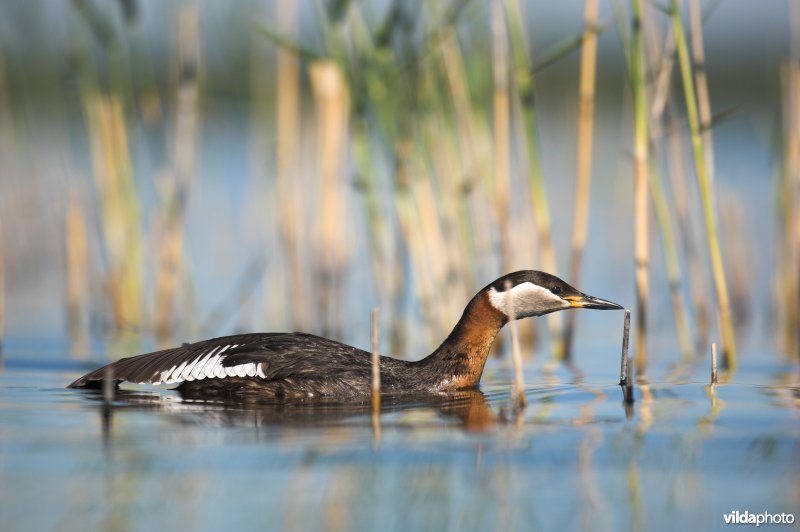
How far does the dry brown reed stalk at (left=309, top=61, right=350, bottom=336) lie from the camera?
34.0 ft

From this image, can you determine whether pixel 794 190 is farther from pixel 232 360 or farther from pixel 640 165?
pixel 232 360

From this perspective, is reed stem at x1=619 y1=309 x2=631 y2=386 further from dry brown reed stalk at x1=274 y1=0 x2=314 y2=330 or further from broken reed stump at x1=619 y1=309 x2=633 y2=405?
dry brown reed stalk at x1=274 y1=0 x2=314 y2=330

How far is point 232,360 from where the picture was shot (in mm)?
8023

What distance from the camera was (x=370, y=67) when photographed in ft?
31.7

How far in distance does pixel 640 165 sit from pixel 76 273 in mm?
5398

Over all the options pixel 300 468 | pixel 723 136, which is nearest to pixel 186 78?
pixel 300 468

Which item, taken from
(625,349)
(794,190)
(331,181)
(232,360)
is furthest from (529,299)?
(794,190)

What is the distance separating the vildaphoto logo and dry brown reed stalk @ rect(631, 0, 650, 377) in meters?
3.98

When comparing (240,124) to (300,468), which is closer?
(300,468)

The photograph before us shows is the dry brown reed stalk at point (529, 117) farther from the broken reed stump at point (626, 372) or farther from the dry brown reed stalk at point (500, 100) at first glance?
the broken reed stump at point (626, 372)

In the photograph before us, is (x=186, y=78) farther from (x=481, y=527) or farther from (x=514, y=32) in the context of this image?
(x=481, y=527)

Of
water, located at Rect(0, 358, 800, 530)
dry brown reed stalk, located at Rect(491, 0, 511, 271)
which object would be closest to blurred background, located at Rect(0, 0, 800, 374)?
dry brown reed stalk, located at Rect(491, 0, 511, 271)

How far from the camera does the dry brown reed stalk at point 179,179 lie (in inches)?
415

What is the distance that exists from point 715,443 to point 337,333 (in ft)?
17.5
